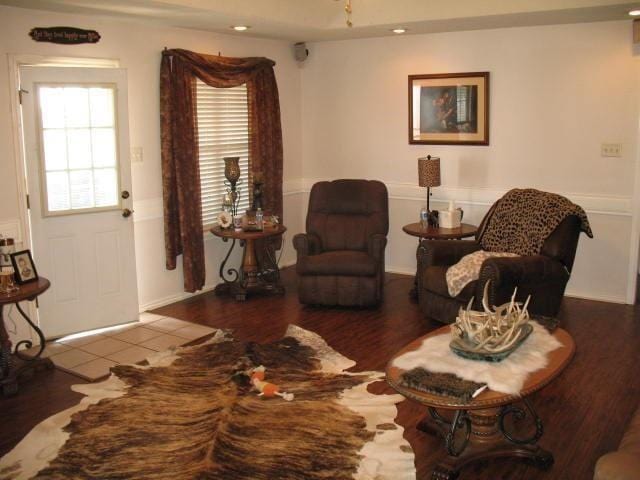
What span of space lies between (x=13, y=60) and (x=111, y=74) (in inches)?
27.9

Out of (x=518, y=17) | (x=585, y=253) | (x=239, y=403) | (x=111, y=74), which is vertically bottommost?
(x=239, y=403)

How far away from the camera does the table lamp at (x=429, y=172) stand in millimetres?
5965

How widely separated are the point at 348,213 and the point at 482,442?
Answer: 317 cm

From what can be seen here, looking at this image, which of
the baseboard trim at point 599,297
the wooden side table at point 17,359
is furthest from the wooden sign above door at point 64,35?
the baseboard trim at point 599,297

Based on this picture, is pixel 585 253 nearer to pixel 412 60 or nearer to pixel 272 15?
pixel 412 60

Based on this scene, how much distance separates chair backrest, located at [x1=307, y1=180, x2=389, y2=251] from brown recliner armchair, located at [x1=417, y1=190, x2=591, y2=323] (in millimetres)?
770

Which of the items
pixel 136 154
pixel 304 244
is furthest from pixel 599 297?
pixel 136 154

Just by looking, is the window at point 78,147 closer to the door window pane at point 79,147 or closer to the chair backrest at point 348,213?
the door window pane at point 79,147

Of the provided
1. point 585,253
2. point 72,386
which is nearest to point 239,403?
point 72,386

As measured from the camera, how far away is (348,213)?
611 centimetres

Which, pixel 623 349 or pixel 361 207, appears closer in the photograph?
pixel 623 349

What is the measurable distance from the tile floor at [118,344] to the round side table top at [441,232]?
190 centimetres

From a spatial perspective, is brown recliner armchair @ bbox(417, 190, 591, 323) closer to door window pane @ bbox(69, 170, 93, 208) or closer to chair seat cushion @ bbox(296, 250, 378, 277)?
chair seat cushion @ bbox(296, 250, 378, 277)

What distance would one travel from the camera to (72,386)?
13.6 ft
